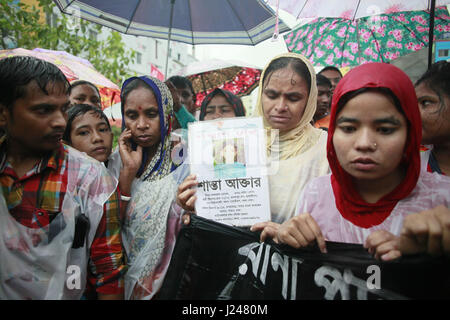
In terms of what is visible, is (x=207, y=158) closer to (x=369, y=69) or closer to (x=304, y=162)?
(x=304, y=162)

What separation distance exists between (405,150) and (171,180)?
4.09ft

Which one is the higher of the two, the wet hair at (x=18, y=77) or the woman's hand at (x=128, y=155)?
the wet hair at (x=18, y=77)

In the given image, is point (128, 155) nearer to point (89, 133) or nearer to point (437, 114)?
point (89, 133)

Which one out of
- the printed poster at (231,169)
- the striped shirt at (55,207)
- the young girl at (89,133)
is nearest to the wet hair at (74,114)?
the young girl at (89,133)

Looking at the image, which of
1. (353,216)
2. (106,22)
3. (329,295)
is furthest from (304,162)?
(106,22)

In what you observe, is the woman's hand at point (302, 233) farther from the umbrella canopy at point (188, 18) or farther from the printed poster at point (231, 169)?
the umbrella canopy at point (188, 18)

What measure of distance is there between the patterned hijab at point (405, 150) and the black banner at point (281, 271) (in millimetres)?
182

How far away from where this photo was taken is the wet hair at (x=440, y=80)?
1.57 meters

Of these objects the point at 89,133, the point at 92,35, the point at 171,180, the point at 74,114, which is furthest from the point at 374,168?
the point at 92,35

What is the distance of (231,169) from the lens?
1.43 meters

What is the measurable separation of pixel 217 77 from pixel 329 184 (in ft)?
8.64

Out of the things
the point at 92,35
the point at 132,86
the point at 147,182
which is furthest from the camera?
the point at 92,35

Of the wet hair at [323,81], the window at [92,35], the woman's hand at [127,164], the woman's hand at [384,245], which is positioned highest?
the window at [92,35]

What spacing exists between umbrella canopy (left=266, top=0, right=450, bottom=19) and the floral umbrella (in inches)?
15.7
